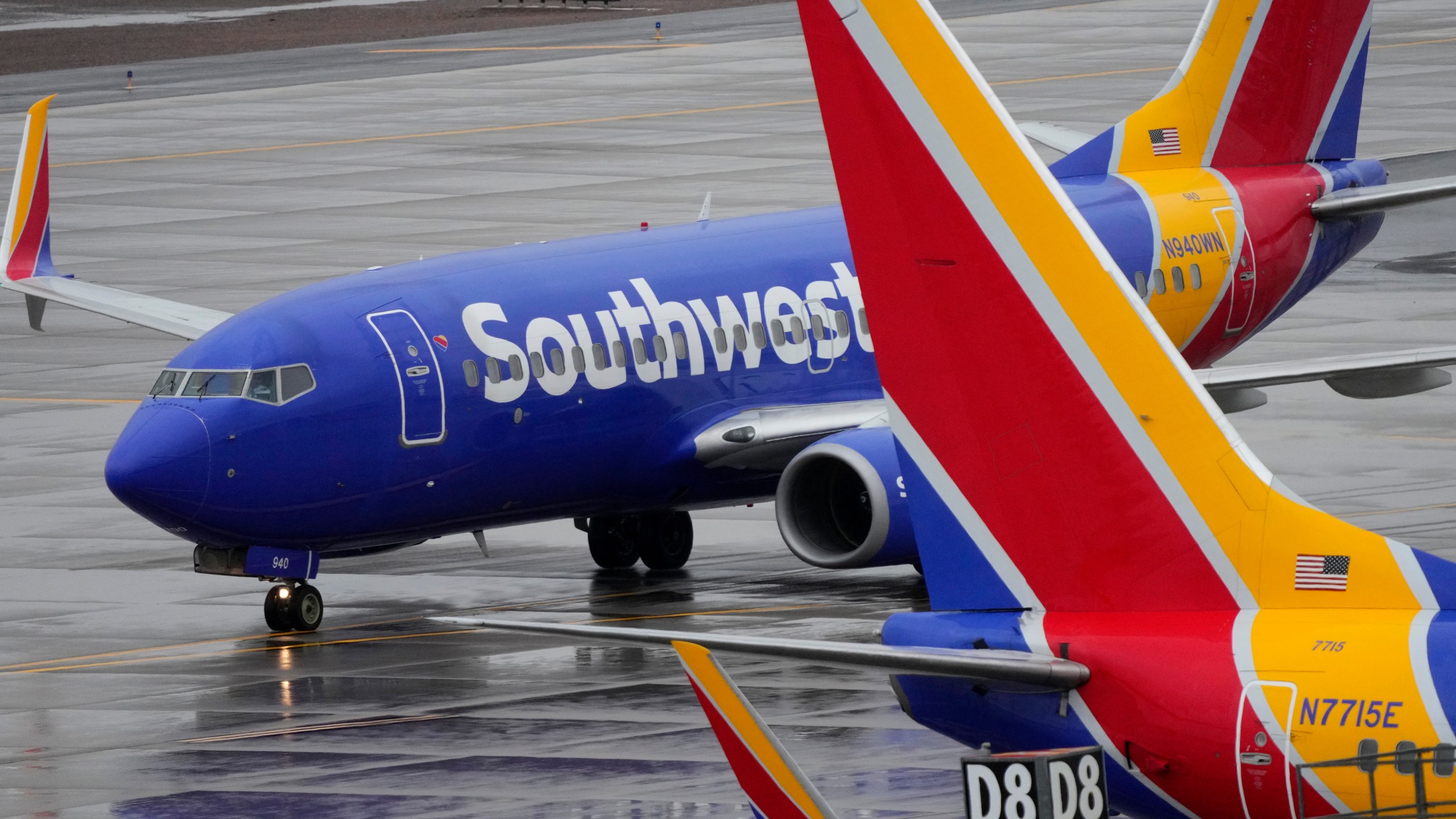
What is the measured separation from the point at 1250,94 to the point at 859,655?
20.3 meters

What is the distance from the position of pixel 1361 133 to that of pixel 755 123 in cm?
1800

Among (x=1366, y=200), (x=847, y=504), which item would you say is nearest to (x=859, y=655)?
(x=847, y=504)

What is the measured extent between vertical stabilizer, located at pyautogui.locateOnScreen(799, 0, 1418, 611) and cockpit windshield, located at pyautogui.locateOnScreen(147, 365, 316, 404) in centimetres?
1368

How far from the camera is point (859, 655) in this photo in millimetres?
9391

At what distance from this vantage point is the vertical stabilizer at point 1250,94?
28094 millimetres

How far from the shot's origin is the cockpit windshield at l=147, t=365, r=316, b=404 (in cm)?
2300

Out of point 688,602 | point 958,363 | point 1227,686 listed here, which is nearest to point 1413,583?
point 1227,686

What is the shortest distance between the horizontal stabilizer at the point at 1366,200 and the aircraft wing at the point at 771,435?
22.6 feet

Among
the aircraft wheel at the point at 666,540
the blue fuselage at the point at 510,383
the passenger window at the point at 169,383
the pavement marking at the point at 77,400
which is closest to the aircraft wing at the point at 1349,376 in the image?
the blue fuselage at the point at 510,383

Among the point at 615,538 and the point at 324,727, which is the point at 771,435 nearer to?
the point at 615,538

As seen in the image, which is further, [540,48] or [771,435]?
[540,48]

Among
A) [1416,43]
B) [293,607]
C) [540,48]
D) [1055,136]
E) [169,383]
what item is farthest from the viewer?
[540,48]

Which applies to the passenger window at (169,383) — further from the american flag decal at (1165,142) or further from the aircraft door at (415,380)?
the american flag decal at (1165,142)

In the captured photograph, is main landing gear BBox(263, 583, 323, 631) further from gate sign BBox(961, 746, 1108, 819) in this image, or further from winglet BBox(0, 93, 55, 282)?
gate sign BBox(961, 746, 1108, 819)
